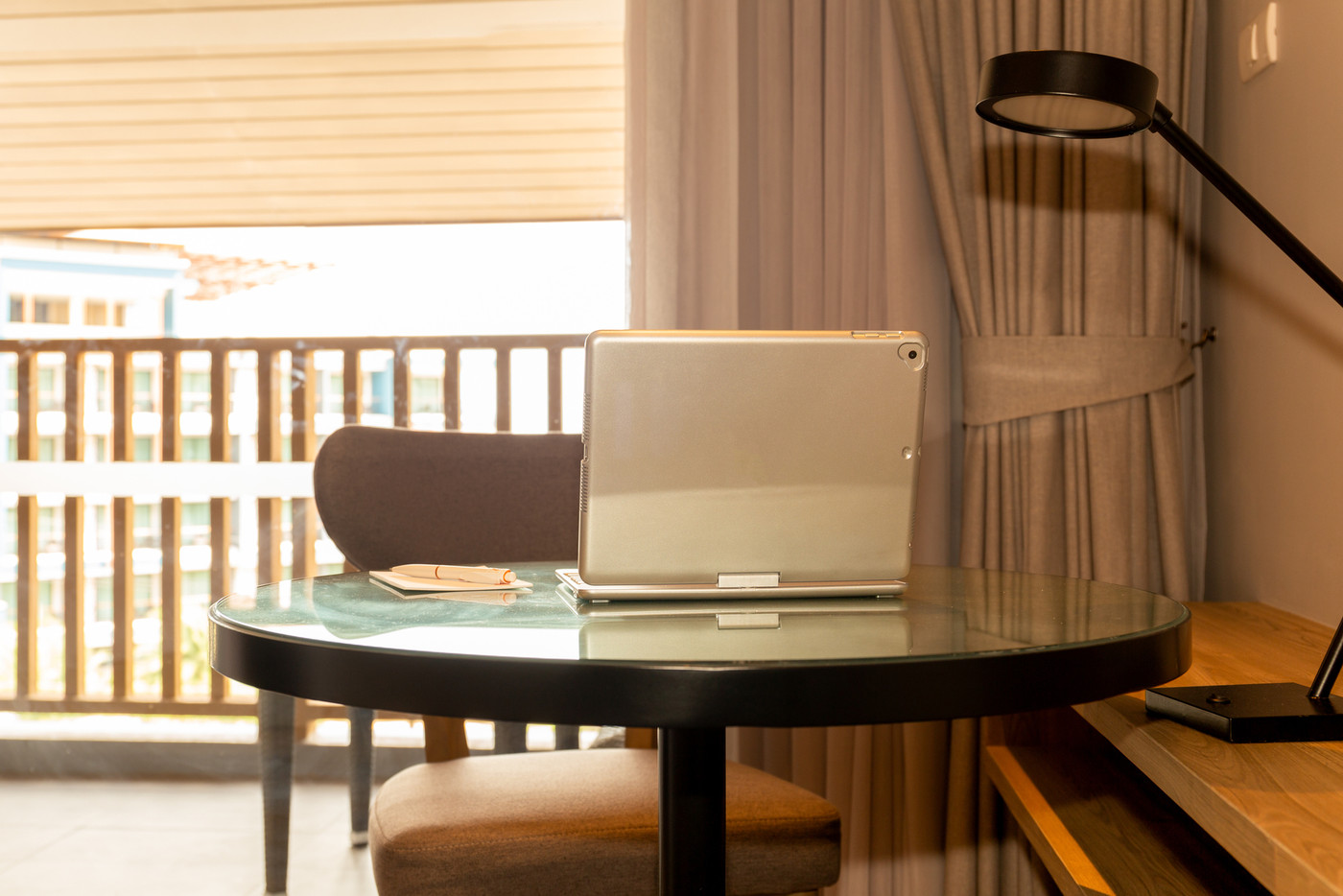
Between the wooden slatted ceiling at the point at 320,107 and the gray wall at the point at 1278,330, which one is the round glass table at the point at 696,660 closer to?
the gray wall at the point at 1278,330

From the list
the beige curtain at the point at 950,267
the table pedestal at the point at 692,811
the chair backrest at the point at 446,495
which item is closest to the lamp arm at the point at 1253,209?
the table pedestal at the point at 692,811

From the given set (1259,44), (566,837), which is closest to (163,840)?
(566,837)

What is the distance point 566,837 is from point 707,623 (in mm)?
519

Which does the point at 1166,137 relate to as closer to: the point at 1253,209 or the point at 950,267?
the point at 1253,209

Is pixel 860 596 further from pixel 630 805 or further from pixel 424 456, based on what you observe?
pixel 424 456

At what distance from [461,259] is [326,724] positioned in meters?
1.16

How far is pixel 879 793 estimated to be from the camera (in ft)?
7.03

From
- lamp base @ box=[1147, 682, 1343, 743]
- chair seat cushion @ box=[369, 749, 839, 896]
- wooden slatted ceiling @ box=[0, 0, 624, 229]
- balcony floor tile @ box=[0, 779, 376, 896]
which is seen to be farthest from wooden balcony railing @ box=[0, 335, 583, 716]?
lamp base @ box=[1147, 682, 1343, 743]

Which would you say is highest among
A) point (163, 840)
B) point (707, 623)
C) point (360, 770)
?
point (707, 623)

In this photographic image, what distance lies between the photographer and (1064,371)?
2033mm

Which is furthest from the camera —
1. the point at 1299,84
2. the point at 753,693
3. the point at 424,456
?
the point at 424,456

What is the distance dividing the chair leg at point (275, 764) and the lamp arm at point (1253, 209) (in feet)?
6.18

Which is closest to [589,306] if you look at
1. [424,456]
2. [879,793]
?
[424,456]

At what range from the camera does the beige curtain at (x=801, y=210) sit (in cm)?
213
